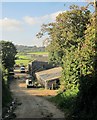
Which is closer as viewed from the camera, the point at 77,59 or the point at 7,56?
the point at 77,59

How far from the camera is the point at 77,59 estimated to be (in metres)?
37.2

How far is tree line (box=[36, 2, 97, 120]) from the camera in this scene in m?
25.0

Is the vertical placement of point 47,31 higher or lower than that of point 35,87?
higher

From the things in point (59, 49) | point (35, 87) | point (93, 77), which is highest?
point (59, 49)

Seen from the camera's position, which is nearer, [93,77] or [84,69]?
[93,77]

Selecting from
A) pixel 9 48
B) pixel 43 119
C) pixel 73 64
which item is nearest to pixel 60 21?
pixel 73 64

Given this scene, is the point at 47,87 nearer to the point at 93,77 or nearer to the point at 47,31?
the point at 47,31

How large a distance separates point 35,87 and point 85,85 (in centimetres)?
4437

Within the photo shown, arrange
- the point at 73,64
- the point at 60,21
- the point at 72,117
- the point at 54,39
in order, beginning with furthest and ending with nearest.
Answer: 1. the point at 54,39
2. the point at 60,21
3. the point at 73,64
4. the point at 72,117

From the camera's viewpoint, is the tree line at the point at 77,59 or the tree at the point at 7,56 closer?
the tree line at the point at 77,59

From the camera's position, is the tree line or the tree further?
the tree

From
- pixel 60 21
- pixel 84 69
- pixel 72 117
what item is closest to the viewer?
pixel 72 117

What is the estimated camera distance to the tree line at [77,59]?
2504cm

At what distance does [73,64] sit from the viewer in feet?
127
